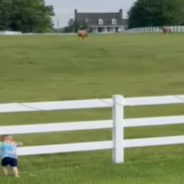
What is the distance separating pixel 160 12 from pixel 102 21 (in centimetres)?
5073

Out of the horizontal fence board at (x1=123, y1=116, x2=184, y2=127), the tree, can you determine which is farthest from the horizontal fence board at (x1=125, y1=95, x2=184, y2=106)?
the tree

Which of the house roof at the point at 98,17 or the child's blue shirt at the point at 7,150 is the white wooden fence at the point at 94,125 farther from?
the house roof at the point at 98,17

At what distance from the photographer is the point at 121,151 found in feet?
31.5

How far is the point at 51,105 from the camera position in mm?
9148

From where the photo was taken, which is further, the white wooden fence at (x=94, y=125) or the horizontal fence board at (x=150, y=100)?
the horizontal fence board at (x=150, y=100)

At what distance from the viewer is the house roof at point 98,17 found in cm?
17605

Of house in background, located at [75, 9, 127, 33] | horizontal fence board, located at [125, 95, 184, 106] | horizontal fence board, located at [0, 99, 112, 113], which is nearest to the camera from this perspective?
horizontal fence board, located at [0, 99, 112, 113]

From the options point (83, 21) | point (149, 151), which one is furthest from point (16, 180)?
point (83, 21)

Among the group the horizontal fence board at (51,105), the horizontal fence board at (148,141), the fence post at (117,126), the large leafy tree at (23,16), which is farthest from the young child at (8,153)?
the large leafy tree at (23,16)

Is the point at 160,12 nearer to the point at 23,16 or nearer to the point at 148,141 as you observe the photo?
the point at 23,16

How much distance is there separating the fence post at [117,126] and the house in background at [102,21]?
164 metres

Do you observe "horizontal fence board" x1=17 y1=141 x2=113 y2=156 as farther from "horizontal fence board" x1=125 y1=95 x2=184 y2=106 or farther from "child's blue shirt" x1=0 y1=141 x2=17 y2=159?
"horizontal fence board" x1=125 y1=95 x2=184 y2=106

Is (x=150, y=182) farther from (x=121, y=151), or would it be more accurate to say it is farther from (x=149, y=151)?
(x=149, y=151)

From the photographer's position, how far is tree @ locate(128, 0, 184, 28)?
126250mm
